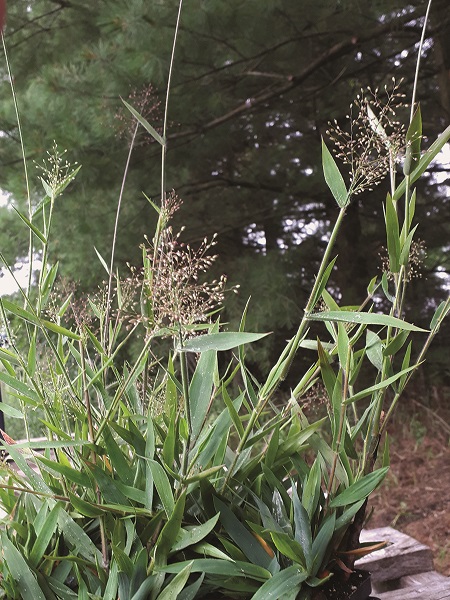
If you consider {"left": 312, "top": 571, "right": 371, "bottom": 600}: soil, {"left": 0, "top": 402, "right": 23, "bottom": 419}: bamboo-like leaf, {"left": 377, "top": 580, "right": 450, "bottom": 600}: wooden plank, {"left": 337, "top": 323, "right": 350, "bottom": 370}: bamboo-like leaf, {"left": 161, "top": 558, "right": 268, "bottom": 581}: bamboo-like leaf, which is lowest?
{"left": 377, "top": 580, "right": 450, "bottom": 600}: wooden plank

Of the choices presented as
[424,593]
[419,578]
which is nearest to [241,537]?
[424,593]

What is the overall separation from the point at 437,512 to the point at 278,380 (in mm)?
2053

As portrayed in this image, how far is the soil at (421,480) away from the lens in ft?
7.09

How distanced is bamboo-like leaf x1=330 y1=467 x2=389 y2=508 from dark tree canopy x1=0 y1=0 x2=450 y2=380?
1455 mm

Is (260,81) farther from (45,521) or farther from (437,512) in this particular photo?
(45,521)

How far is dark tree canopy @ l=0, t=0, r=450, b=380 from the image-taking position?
6.57 feet

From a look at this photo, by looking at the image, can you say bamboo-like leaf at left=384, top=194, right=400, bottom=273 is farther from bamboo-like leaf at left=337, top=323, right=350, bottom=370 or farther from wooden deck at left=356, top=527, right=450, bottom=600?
wooden deck at left=356, top=527, right=450, bottom=600

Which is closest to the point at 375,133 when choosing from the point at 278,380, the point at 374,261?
the point at 278,380

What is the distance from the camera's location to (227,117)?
2.28 meters

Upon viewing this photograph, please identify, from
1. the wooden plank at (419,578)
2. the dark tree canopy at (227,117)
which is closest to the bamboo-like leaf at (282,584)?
the wooden plank at (419,578)

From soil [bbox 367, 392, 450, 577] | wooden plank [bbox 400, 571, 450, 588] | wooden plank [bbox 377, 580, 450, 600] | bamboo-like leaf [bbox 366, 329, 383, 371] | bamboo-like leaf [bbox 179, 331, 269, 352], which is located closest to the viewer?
bamboo-like leaf [bbox 179, 331, 269, 352]

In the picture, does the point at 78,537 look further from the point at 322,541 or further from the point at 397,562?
the point at 397,562

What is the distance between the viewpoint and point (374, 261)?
2.90 meters

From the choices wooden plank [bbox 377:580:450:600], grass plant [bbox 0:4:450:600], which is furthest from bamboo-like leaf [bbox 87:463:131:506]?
wooden plank [bbox 377:580:450:600]
